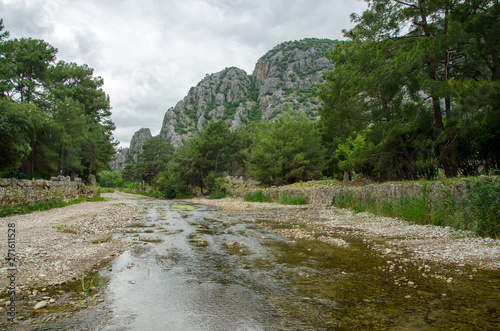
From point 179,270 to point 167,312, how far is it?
1.70m

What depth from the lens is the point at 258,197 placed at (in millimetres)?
26500

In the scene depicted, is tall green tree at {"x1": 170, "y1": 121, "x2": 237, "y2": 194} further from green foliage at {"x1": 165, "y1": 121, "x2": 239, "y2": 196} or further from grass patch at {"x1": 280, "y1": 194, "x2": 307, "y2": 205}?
grass patch at {"x1": 280, "y1": 194, "x2": 307, "y2": 205}

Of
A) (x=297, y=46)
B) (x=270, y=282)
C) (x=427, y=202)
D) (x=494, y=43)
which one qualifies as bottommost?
(x=270, y=282)

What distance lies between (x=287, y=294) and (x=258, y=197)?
22818 mm

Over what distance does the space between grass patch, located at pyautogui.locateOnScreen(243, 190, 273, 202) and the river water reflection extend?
19458 millimetres

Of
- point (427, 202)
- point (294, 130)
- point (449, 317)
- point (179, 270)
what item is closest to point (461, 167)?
point (427, 202)

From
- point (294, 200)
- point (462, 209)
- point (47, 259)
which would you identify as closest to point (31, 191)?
point (47, 259)

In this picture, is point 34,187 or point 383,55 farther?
point 34,187

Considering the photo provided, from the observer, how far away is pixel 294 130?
30.4 meters

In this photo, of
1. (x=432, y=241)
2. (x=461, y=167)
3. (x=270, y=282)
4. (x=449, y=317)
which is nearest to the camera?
(x=449, y=317)

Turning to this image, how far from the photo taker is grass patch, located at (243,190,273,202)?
2551 cm

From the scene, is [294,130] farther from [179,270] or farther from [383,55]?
[179,270]

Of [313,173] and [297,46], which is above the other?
[297,46]

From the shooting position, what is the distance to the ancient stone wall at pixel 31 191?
13766 millimetres
